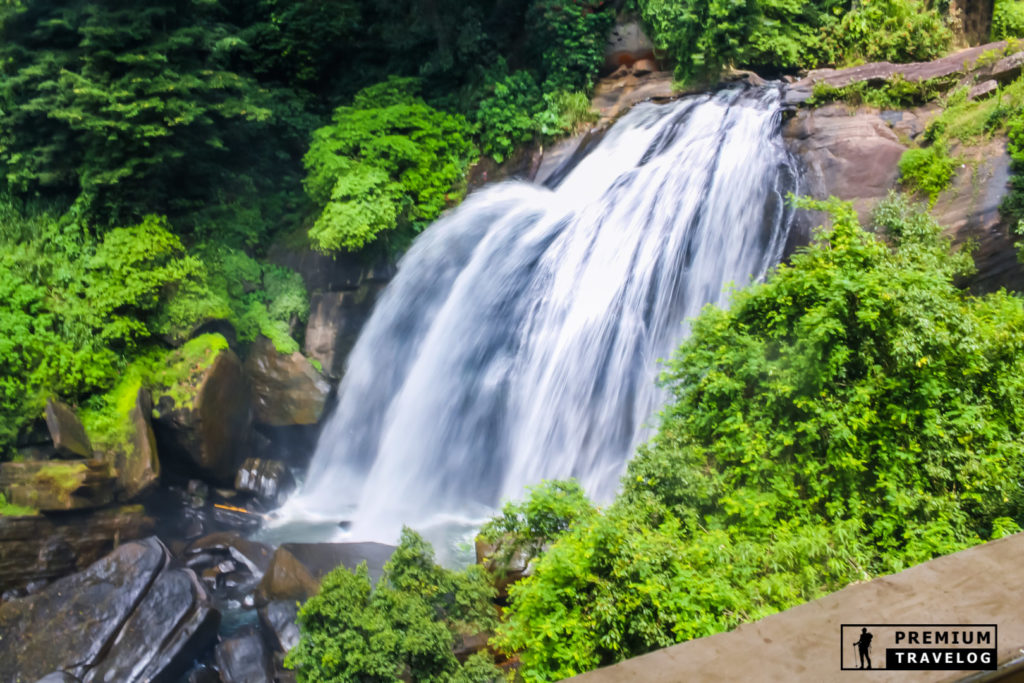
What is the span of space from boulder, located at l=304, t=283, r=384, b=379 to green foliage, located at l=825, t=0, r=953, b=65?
329 inches

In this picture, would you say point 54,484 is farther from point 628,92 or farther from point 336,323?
point 628,92

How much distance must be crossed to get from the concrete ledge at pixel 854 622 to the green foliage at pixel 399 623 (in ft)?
11.2

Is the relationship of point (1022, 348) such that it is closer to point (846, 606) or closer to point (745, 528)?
point (745, 528)

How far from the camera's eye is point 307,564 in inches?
293

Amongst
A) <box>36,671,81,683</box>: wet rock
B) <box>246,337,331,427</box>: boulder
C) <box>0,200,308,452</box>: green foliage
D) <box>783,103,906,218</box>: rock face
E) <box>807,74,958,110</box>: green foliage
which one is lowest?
<box>36,671,81,683</box>: wet rock

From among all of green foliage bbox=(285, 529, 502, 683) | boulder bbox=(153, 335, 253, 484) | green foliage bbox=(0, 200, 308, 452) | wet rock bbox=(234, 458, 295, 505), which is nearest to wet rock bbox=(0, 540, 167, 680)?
boulder bbox=(153, 335, 253, 484)

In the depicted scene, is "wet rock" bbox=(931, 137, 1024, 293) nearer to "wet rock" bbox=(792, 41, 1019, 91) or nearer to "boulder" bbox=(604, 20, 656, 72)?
"wet rock" bbox=(792, 41, 1019, 91)

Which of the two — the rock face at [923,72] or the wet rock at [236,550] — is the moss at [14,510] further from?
the rock face at [923,72]

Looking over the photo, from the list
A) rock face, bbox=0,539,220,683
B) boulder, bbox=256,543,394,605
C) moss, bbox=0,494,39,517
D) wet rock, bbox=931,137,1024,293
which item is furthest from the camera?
moss, bbox=0,494,39,517

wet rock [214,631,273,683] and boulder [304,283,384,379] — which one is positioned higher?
boulder [304,283,384,379]

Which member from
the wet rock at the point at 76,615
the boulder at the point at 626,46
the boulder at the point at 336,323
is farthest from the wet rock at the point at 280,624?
the boulder at the point at 626,46

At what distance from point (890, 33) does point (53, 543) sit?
1342 cm

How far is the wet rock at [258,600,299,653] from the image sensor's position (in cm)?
654

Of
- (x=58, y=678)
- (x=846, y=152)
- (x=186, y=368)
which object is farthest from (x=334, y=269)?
(x=846, y=152)
